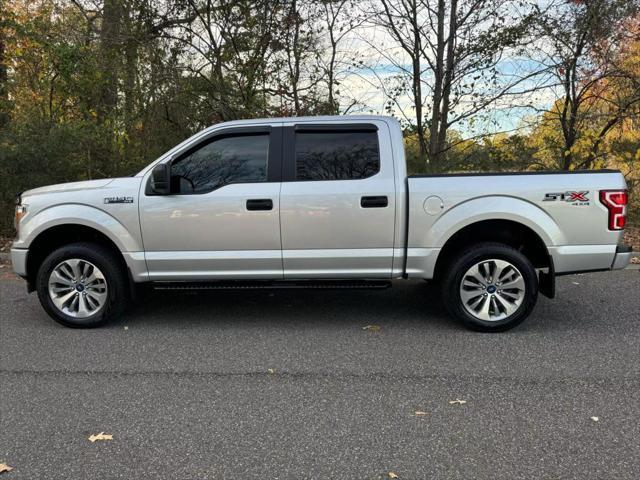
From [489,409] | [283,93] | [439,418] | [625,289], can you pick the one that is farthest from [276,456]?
[283,93]

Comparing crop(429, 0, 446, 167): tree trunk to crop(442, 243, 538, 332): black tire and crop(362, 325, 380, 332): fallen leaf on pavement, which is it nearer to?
crop(442, 243, 538, 332): black tire

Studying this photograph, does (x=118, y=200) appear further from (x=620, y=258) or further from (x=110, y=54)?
(x=110, y=54)

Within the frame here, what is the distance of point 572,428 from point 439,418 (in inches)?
30.9

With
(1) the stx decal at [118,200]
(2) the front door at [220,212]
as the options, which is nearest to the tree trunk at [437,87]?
(2) the front door at [220,212]

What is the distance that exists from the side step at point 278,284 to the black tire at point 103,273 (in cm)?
44

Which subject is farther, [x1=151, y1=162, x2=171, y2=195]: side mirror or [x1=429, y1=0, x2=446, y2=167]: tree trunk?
[x1=429, y1=0, x2=446, y2=167]: tree trunk

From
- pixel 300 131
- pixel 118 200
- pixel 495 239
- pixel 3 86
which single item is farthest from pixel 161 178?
pixel 3 86

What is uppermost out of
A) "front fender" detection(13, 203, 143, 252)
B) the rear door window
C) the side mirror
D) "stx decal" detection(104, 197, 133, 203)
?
the rear door window

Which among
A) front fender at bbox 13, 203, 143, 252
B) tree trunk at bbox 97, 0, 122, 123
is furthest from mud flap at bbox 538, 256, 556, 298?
tree trunk at bbox 97, 0, 122, 123

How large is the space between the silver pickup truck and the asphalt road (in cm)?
46

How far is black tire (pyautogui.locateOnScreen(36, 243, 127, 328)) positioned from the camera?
510 cm

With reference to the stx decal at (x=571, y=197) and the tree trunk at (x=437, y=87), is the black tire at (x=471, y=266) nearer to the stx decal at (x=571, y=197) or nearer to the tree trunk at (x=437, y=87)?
the stx decal at (x=571, y=197)

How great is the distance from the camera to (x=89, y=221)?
5.04m

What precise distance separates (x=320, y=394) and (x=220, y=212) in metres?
1.99
